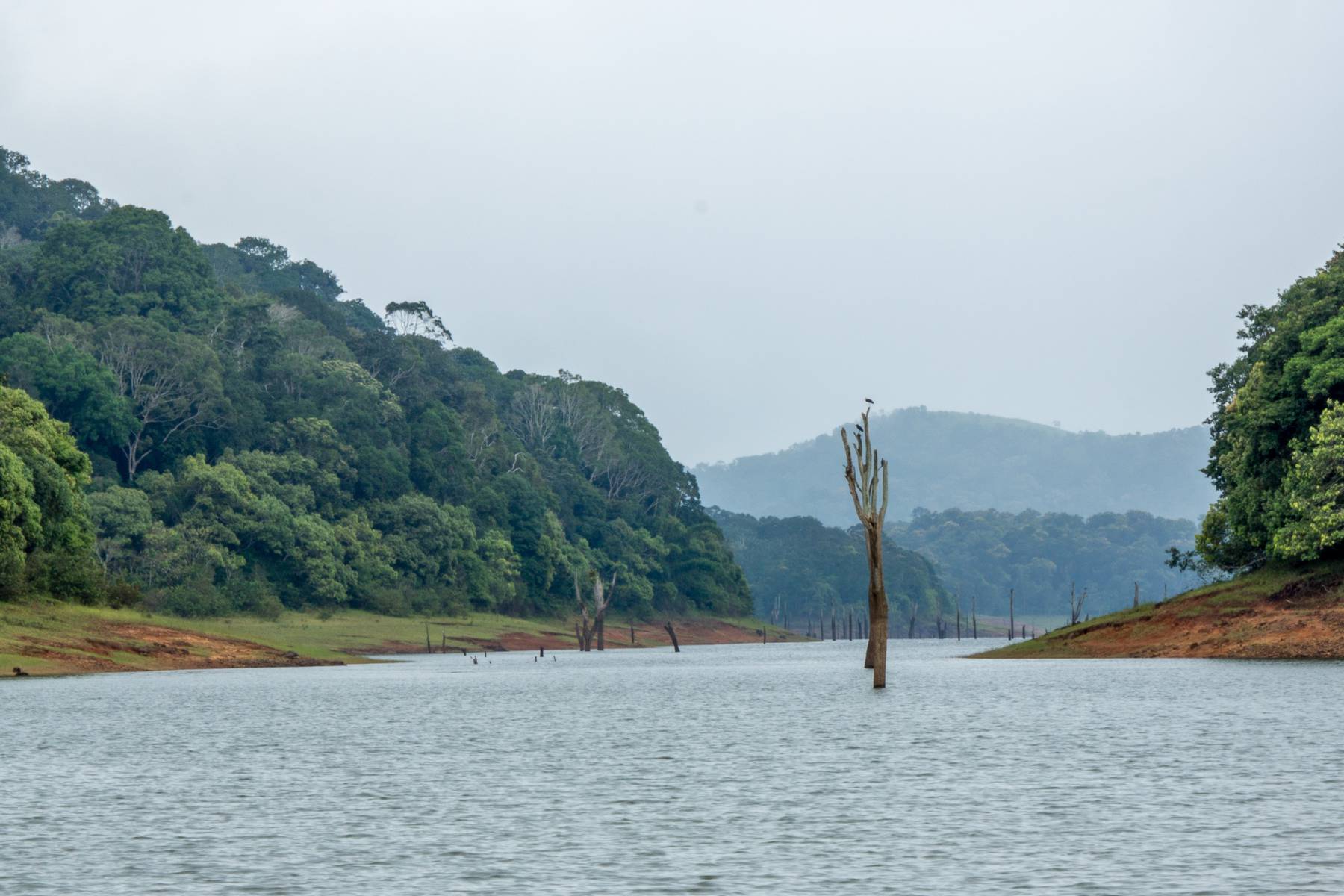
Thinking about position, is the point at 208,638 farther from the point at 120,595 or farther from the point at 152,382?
the point at 152,382

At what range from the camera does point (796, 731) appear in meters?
42.7

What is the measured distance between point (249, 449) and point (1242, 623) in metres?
106

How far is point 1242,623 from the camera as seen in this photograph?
76625 millimetres

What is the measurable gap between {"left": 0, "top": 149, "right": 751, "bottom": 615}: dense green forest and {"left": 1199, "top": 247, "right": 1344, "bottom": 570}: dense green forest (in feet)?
229

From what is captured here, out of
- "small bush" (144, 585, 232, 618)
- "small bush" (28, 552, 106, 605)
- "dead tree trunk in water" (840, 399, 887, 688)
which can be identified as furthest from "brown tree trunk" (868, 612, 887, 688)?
"small bush" (144, 585, 232, 618)

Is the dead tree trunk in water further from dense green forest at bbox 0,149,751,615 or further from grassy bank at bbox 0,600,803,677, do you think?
dense green forest at bbox 0,149,751,615

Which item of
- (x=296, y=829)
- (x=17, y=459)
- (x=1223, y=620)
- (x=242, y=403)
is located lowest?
(x=296, y=829)

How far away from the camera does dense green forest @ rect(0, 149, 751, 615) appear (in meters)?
128

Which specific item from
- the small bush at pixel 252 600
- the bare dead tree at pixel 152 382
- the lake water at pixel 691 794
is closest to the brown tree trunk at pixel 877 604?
the lake water at pixel 691 794

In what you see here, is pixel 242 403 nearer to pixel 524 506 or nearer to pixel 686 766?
pixel 524 506

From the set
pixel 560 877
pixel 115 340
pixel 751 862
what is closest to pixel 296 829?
pixel 560 877

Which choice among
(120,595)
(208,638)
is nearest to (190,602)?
(120,595)

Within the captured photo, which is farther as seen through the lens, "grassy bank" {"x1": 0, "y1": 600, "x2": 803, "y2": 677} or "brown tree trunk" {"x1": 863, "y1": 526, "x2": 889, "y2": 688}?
"grassy bank" {"x1": 0, "y1": 600, "x2": 803, "y2": 677}

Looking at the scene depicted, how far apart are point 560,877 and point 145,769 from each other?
57.7 feet
